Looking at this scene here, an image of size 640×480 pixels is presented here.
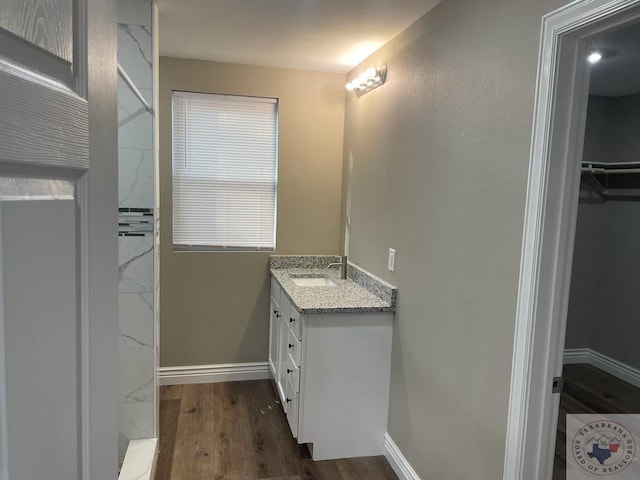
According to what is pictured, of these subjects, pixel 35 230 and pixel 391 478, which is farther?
pixel 391 478

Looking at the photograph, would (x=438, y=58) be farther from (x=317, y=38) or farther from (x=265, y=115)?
(x=265, y=115)

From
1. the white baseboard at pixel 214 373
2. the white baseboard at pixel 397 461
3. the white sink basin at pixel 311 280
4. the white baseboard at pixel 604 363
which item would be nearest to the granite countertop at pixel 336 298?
the white sink basin at pixel 311 280

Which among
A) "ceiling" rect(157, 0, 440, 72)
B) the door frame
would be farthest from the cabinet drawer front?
the door frame

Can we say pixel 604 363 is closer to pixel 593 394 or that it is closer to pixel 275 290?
pixel 593 394

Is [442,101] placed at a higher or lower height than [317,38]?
lower

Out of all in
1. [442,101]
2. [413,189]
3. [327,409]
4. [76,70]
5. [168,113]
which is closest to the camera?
[76,70]

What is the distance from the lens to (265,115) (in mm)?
3525

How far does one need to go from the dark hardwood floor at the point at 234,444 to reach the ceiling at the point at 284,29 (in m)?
2.42

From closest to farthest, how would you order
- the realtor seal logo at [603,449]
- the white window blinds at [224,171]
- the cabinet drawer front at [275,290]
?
the realtor seal logo at [603,449]
the cabinet drawer front at [275,290]
the white window blinds at [224,171]

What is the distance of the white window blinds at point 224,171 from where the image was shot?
11.2 feet

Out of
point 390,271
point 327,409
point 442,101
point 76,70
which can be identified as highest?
point 442,101

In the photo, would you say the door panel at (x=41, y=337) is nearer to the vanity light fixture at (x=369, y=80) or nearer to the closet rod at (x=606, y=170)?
the vanity light fixture at (x=369, y=80)

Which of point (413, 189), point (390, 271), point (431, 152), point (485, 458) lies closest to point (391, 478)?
point (485, 458)

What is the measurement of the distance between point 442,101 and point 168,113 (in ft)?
6.85
